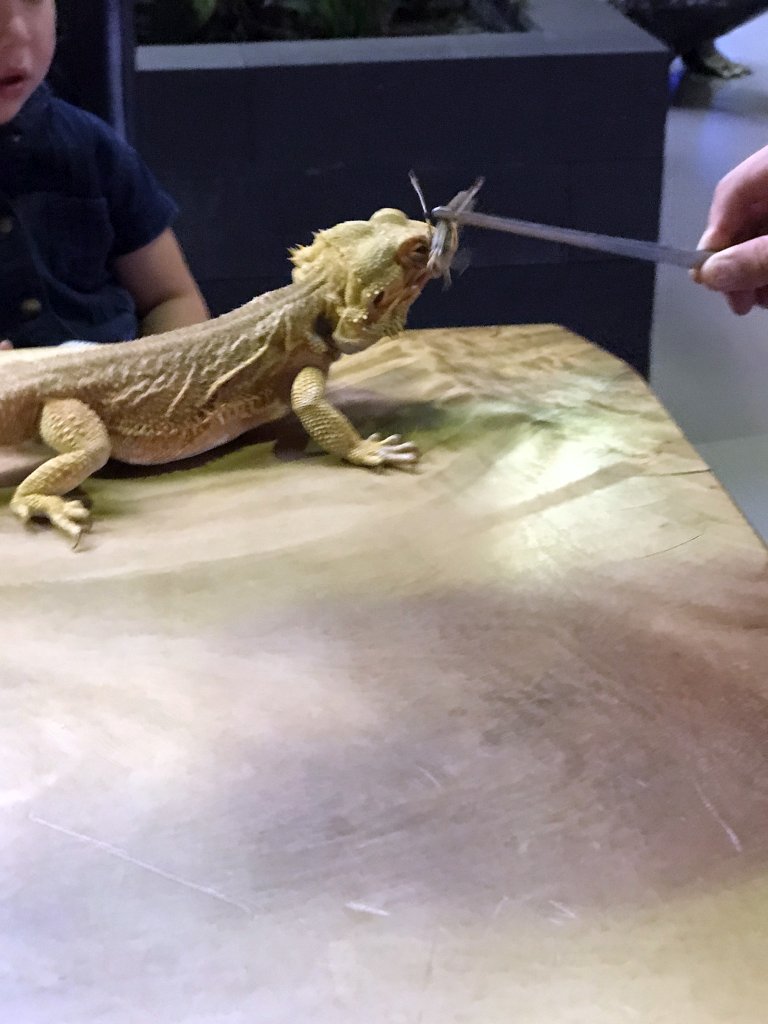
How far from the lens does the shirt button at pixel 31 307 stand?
148cm

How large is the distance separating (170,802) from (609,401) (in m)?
0.73

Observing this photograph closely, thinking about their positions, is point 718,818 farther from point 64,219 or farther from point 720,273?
point 64,219

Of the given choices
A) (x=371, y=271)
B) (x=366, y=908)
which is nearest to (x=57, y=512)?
(x=371, y=271)

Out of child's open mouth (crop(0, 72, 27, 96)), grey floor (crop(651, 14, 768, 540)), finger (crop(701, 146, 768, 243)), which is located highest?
child's open mouth (crop(0, 72, 27, 96))

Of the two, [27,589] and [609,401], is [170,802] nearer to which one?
[27,589]

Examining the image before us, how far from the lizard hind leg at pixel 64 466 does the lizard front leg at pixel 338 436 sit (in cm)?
20

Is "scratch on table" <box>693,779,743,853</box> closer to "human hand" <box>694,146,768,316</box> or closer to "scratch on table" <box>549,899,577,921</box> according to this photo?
"scratch on table" <box>549,899,577,921</box>

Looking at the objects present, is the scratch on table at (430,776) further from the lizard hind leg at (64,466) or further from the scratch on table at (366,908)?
the lizard hind leg at (64,466)

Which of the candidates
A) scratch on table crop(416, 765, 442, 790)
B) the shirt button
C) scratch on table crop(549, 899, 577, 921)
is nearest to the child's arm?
the shirt button

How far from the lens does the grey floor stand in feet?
6.38

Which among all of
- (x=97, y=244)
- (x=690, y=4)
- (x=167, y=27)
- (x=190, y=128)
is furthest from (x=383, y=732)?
(x=690, y=4)

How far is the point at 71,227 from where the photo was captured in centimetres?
151

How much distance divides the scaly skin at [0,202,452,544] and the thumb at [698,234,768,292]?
0.30 metres

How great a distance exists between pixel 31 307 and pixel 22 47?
335 millimetres
